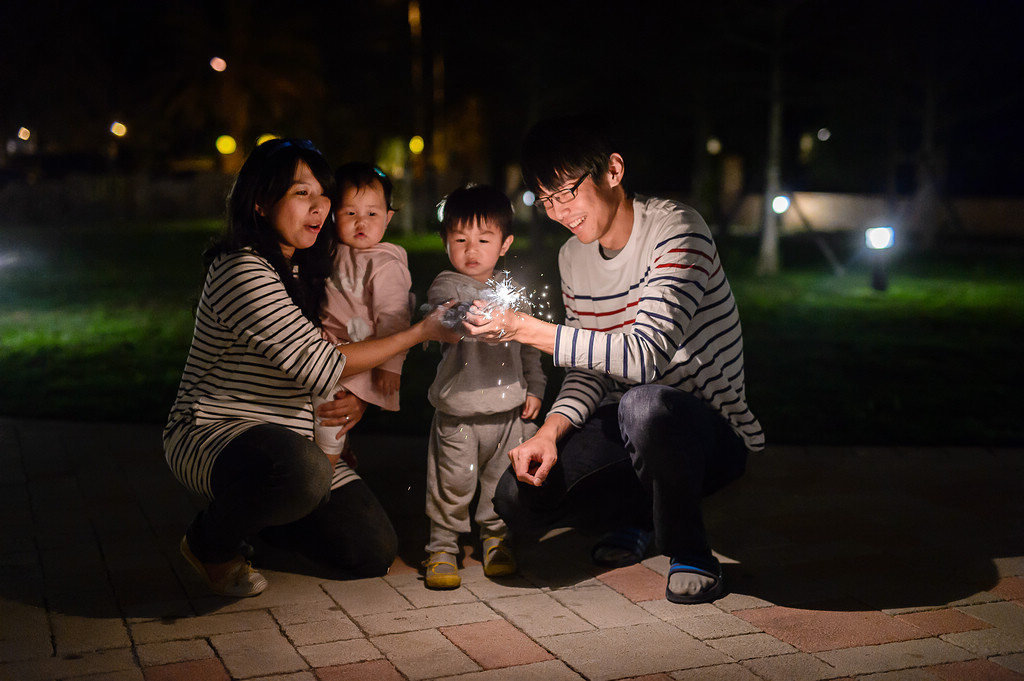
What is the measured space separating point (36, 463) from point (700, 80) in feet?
85.5

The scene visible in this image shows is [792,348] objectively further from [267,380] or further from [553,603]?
[267,380]

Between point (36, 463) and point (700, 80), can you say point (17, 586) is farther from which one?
point (700, 80)

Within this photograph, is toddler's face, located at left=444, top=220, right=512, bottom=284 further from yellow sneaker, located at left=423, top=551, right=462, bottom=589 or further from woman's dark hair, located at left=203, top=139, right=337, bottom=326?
yellow sneaker, located at left=423, top=551, right=462, bottom=589

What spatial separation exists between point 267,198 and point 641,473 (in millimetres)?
1701

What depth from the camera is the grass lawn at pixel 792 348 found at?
278 inches

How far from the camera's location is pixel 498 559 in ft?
13.5

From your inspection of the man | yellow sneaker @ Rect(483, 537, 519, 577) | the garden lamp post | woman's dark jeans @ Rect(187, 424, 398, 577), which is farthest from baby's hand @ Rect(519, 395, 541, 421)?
A: the garden lamp post

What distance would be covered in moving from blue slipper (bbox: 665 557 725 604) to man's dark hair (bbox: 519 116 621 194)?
1468mm

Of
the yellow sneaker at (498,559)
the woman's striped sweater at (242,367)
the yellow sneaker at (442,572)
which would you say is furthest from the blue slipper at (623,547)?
the woman's striped sweater at (242,367)

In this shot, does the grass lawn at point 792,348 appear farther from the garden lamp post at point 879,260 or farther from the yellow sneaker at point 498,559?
the yellow sneaker at point 498,559

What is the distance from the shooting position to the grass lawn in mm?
7051

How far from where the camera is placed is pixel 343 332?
4.15m

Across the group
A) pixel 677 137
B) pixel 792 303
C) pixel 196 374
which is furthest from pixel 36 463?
pixel 677 137

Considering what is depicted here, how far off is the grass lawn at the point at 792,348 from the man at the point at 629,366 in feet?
1.07
